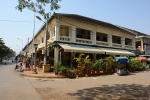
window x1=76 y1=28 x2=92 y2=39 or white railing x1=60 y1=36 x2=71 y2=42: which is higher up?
window x1=76 y1=28 x2=92 y2=39

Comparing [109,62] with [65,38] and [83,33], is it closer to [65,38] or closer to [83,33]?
[65,38]

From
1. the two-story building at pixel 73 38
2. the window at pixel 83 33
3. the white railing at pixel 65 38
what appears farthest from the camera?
the window at pixel 83 33

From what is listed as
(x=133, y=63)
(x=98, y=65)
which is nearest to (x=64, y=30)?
(x=98, y=65)

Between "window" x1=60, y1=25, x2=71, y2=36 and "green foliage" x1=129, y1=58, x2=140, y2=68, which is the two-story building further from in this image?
"green foliage" x1=129, y1=58, x2=140, y2=68

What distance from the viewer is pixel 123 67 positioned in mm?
14289

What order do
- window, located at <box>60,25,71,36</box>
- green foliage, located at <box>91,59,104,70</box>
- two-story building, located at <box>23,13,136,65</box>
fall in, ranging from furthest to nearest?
1. window, located at <box>60,25,71,36</box>
2. two-story building, located at <box>23,13,136,65</box>
3. green foliage, located at <box>91,59,104,70</box>

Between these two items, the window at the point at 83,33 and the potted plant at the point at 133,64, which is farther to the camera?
the window at the point at 83,33

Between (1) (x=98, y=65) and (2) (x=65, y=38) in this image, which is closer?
(1) (x=98, y=65)

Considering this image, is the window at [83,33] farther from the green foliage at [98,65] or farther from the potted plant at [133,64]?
the potted plant at [133,64]

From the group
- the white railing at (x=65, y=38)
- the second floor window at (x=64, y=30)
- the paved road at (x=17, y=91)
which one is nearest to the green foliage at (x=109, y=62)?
the white railing at (x=65, y=38)

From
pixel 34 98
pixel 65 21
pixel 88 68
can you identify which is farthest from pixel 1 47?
pixel 34 98

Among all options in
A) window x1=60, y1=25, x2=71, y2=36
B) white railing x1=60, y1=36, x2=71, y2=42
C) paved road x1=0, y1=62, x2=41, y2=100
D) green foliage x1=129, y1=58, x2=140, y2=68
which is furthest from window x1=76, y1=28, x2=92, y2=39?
paved road x1=0, y1=62, x2=41, y2=100

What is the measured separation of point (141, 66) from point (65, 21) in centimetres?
1048

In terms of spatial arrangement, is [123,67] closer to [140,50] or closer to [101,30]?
[101,30]
